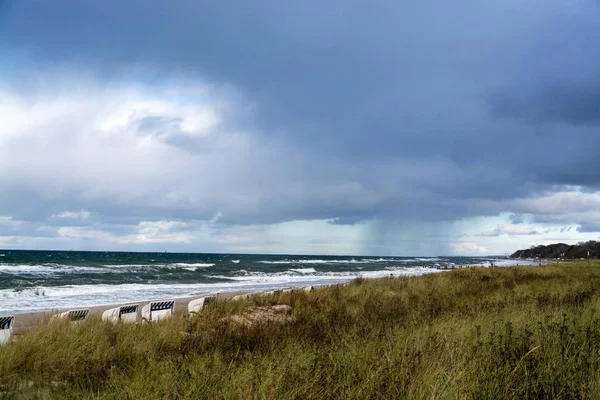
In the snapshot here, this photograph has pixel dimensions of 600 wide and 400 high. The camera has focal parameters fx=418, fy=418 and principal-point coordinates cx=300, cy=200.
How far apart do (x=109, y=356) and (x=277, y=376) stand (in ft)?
10.6

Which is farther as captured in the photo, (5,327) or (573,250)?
(573,250)

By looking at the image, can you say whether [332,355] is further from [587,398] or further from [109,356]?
[109,356]

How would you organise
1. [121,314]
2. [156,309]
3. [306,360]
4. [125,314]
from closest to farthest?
[306,360] < [121,314] < [125,314] < [156,309]

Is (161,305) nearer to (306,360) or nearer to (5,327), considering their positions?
(5,327)

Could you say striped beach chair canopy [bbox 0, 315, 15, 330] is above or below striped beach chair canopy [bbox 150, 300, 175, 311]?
above

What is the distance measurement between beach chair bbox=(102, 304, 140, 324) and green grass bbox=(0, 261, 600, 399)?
39.9 inches

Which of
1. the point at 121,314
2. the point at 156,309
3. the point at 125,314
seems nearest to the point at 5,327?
the point at 121,314

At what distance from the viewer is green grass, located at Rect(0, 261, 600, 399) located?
3635 mm

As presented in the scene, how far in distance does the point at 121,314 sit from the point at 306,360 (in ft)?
22.3

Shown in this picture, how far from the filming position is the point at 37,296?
70.3ft

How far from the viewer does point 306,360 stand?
4586 mm

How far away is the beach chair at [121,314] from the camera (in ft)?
28.7

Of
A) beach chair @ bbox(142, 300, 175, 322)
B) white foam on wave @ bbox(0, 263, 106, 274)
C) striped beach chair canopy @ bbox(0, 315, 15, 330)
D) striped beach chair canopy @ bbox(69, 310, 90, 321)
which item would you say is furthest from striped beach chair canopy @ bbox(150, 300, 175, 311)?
white foam on wave @ bbox(0, 263, 106, 274)

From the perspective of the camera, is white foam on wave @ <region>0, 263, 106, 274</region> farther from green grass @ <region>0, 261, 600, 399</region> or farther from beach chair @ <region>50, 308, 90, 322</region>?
green grass @ <region>0, 261, 600, 399</region>
